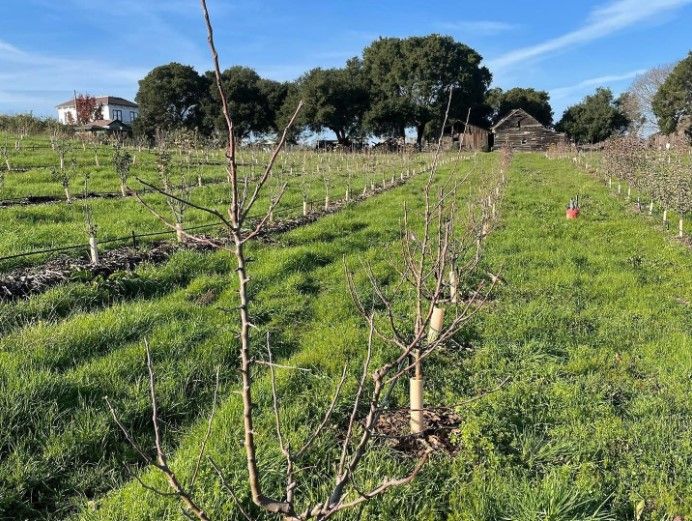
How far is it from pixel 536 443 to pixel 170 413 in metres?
2.83

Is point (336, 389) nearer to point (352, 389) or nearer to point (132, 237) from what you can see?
point (352, 389)

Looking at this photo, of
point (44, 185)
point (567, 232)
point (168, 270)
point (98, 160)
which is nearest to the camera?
point (168, 270)

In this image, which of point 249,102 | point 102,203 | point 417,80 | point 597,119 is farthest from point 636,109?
point 102,203

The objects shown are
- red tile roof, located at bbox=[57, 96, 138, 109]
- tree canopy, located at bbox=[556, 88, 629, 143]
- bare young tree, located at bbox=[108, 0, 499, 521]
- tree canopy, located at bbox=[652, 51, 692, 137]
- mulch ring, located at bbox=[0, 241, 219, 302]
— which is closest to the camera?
bare young tree, located at bbox=[108, 0, 499, 521]

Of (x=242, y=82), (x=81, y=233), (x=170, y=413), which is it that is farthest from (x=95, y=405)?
(x=242, y=82)

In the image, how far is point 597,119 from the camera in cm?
6300

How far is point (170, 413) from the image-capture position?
410cm

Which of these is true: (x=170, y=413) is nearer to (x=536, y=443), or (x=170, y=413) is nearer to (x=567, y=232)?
(x=536, y=443)

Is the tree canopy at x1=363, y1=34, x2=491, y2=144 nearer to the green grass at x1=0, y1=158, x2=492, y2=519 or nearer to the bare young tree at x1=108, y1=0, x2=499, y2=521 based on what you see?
the green grass at x1=0, y1=158, x2=492, y2=519

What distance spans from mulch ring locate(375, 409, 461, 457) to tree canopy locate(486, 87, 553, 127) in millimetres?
69406

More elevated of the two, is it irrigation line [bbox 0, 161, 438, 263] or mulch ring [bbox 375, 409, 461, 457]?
irrigation line [bbox 0, 161, 438, 263]

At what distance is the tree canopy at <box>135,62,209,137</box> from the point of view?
54281mm

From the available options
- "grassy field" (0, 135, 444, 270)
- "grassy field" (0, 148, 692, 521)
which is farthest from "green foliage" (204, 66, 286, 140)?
"grassy field" (0, 148, 692, 521)

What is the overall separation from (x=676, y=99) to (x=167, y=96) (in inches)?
2050
